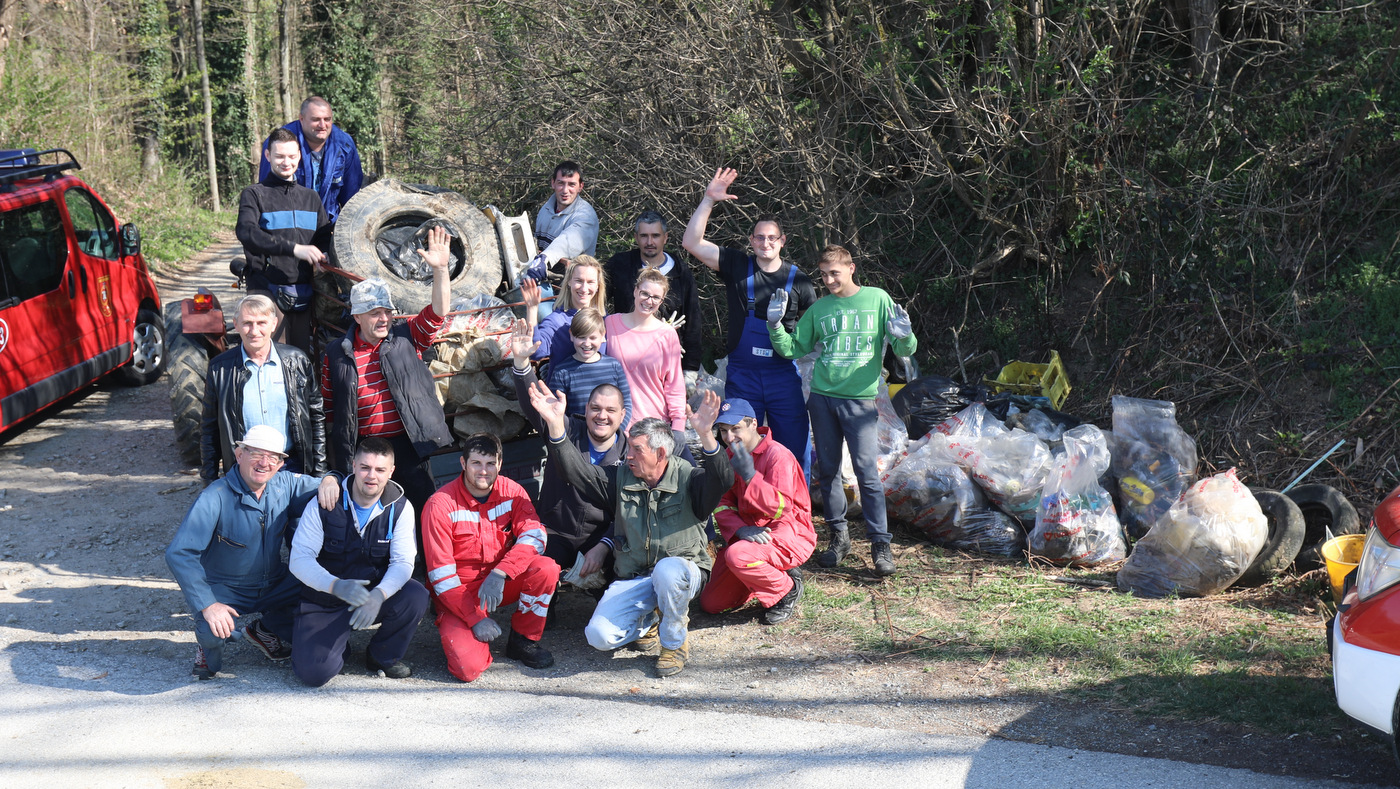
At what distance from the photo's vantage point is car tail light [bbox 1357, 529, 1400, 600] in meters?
3.74

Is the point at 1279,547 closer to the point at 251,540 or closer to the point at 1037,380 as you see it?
the point at 1037,380

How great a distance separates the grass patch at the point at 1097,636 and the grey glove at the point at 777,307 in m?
1.50

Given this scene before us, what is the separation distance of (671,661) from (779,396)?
6.36 feet

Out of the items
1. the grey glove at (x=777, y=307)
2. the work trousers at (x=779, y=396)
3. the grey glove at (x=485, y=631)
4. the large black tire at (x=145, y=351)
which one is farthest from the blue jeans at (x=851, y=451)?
the large black tire at (x=145, y=351)

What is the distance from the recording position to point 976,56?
8109 millimetres

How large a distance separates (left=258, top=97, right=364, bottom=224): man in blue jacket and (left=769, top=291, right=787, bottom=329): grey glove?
2968 millimetres

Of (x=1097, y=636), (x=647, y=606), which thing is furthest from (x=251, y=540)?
(x=1097, y=636)

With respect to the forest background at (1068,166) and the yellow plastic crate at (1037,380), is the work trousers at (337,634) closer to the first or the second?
the yellow plastic crate at (1037,380)

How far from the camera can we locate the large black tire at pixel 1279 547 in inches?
221

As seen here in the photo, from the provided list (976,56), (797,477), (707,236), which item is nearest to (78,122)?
(707,236)

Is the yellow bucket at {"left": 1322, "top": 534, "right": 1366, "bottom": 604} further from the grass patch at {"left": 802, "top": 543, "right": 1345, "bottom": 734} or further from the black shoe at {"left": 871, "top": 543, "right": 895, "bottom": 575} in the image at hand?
the black shoe at {"left": 871, "top": 543, "right": 895, "bottom": 575}

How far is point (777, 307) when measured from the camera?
19.7ft

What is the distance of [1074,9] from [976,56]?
814 mm

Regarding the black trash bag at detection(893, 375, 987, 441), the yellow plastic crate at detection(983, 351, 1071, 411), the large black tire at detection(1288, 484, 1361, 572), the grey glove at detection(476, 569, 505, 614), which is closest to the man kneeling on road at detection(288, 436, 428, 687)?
the grey glove at detection(476, 569, 505, 614)
